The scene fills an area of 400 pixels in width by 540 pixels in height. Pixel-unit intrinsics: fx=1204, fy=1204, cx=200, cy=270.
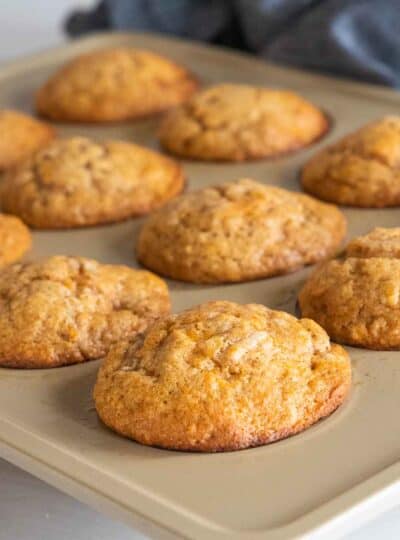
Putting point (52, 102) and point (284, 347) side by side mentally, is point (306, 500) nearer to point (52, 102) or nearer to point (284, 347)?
point (284, 347)

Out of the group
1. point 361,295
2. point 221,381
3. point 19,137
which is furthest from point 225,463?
point 19,137

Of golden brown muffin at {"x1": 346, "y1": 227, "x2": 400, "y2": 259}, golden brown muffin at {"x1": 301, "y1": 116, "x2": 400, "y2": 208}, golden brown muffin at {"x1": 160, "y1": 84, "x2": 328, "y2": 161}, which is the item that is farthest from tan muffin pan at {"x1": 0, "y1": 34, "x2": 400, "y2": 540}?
golden brown muffin at {"x1": 160, "y1": 84, "x2": 328, "y2": 161}

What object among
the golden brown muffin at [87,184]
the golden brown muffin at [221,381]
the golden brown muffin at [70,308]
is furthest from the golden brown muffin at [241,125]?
the golden brown muffin at [221,381]

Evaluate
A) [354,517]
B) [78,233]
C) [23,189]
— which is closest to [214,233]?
[78,233]

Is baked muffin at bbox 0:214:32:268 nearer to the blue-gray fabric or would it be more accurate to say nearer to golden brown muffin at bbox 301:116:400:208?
golden brown muffin at bbox 301:116:400:208

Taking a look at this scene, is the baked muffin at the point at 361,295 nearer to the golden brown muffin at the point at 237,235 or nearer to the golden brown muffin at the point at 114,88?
the golden brown muffin at the point at 237,235

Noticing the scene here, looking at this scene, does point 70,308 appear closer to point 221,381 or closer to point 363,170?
point 221,381
